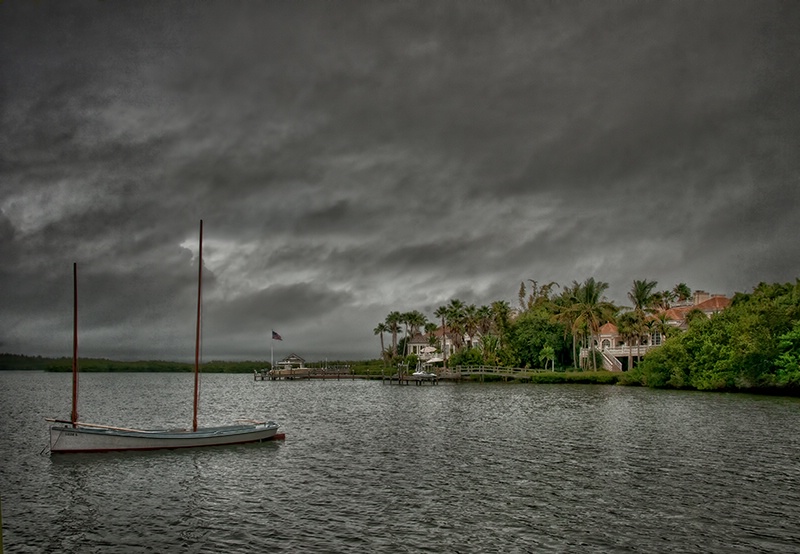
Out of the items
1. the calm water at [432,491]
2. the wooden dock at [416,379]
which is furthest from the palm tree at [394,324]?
the calm water at [432,491]

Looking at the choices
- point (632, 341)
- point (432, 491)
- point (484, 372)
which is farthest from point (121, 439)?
point (632, 341)

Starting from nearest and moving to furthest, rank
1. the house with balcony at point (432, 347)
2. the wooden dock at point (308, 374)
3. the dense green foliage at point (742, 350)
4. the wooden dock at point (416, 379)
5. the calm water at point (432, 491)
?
the calm water at point (432, 491) < the dense green foliage at point (742, 350) < the wooden dock at point (416, 379) < the house with balcony at point (432, 347) < the wooden dock at point (308, 374)

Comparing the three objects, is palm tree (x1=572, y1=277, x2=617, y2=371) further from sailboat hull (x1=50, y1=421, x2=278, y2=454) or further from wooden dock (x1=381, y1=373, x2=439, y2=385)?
sailboat hull (x1=50, y1=421, x2=278, y2=454)

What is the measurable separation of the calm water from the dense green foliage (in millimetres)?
27769

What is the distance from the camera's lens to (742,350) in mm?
70812

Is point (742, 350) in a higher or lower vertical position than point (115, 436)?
higher

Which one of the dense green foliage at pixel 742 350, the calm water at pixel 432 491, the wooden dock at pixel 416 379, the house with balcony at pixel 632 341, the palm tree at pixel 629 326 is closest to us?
the calm water at pixel 432 491

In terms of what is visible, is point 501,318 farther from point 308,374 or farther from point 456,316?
point 308,374

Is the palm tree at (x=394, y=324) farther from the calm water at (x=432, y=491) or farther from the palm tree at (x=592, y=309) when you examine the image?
the calm water at (x=432, y=491)

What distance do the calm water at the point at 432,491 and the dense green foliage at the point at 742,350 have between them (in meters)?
27.8

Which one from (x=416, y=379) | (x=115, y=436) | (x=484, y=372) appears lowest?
(x=416, y=379)

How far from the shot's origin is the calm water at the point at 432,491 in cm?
1800

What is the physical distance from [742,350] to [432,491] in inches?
2386

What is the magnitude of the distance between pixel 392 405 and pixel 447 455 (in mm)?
33373
